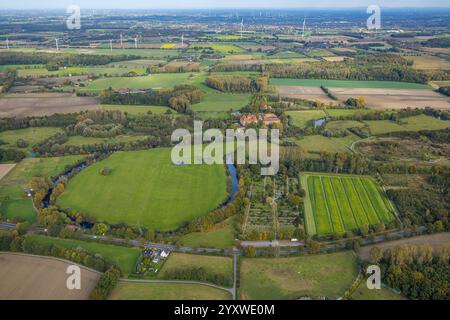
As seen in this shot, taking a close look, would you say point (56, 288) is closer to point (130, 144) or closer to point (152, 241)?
point (152, 241)

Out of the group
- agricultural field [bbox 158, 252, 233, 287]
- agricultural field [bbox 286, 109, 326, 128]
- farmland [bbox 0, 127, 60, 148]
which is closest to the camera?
agricultural field [bbox 158, 252, 233, 287]

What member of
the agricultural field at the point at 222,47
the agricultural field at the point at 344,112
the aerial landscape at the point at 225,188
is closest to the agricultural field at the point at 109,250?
the aerial landscape at the point at 225,188

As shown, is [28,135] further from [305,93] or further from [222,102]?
[305,93]

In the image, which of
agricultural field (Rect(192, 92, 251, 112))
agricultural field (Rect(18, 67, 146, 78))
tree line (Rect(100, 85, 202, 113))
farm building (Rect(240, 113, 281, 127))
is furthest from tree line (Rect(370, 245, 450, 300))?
agricultural field (Rect(18, 67, 146, 78))

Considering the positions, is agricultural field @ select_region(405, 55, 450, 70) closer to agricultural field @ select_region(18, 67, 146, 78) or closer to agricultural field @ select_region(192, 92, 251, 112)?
agricultural field @ select_region(192, 92, 251, 112)

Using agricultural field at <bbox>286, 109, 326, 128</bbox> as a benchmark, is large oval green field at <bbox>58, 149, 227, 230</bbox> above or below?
below

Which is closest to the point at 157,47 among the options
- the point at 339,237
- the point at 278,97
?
the point at 278,97

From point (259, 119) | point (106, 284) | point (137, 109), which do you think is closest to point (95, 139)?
point (137, 109)
